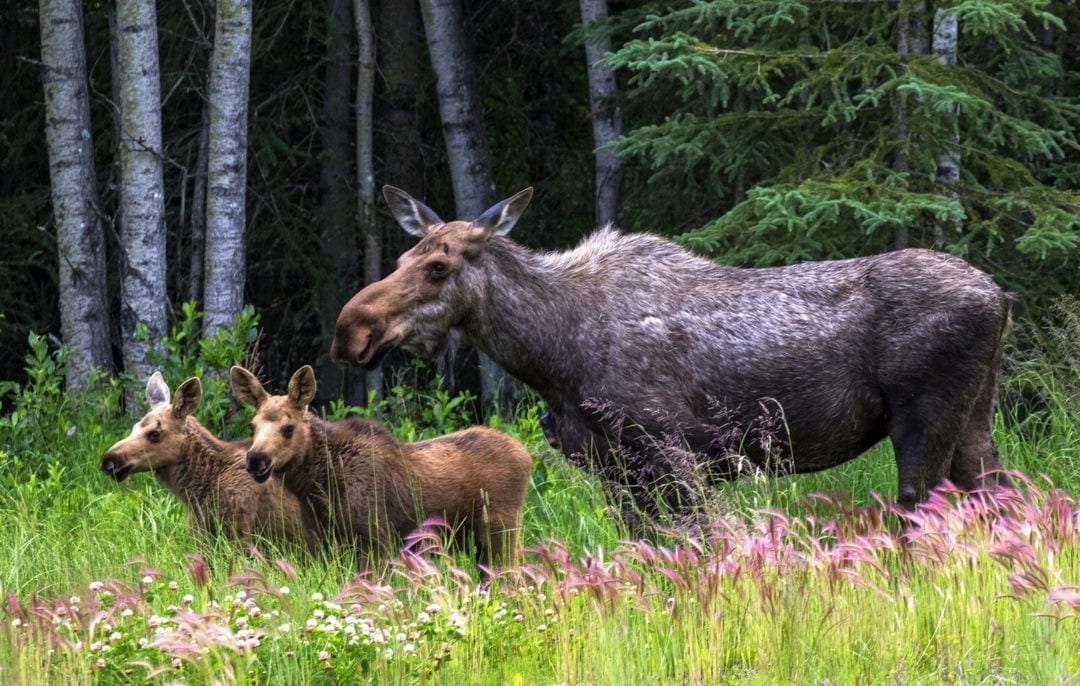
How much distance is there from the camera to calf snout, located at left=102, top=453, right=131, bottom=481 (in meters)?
8.36

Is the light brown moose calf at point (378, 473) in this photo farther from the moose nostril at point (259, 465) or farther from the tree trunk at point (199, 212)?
the tree trunk at point (199, 212)

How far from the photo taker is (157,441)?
335 inches

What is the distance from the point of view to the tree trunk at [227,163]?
11.6 m

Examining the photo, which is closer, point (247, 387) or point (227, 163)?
point (247, 387)

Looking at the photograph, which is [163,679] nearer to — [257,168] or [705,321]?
[705,321]

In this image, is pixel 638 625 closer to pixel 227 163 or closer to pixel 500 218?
pixel 500 218

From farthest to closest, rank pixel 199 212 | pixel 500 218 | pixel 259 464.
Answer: pixel 199 212
pixel 500 218
pixel 259 464

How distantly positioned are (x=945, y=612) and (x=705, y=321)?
2.53 meters

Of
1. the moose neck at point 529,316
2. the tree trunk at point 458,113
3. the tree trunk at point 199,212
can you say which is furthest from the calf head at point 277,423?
the tree trunk at point 199,212

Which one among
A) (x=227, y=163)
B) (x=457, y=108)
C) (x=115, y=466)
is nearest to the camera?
(x=115, y=466)

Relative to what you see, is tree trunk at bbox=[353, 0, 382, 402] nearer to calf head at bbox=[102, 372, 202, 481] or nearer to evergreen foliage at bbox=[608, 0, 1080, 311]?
evergreen foliage at bbox=[608, 0, 1080, 311]

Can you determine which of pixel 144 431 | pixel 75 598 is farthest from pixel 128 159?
pixel 75 598

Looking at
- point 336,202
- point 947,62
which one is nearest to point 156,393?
point 947,62

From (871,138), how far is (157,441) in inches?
209
